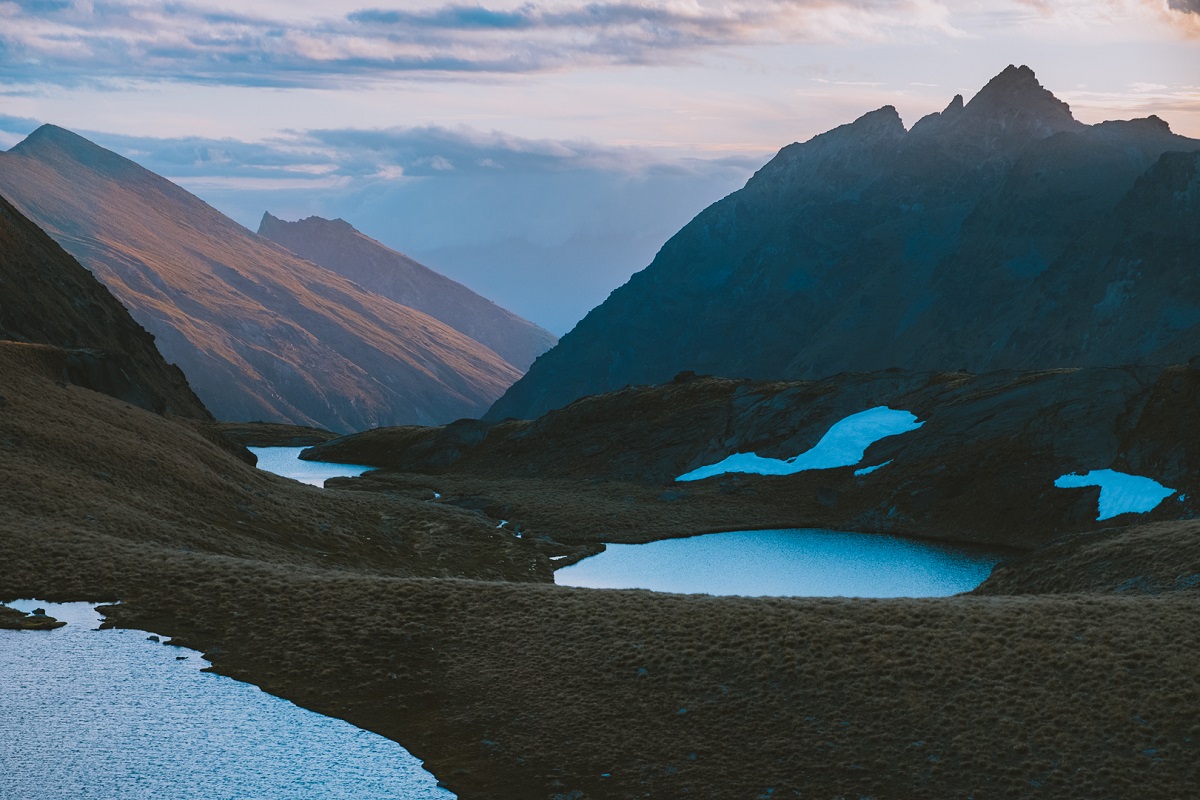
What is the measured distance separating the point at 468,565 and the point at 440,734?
115ft

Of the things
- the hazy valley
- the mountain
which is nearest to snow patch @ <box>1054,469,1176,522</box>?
the hazy valley

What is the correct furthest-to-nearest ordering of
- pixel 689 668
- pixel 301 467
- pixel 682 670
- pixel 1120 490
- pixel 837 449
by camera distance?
pixel 301 467 < pixel 837 449 < pixel 1120 490 < pixel 689 668 < pixel 682 670

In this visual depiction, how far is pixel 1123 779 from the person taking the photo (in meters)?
27.2

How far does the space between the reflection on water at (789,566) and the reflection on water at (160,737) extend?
86.4 ft

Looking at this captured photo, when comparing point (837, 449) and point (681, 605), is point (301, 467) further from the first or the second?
point (681, 605)

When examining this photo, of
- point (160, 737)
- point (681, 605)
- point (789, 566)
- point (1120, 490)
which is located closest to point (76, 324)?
point (789, 566)

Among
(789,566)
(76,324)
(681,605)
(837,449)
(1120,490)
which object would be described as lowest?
(681,605)

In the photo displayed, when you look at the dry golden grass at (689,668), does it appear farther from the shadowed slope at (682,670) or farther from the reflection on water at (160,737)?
the reflection on water at (160,737)

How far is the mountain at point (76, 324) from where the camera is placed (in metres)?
79.2

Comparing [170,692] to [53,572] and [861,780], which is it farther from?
[861,780]

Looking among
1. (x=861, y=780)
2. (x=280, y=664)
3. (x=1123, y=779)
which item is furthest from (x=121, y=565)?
(x=1123, y=779)

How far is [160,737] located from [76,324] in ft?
317

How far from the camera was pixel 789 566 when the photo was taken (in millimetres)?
67062

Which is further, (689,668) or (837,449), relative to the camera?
(837,449)
